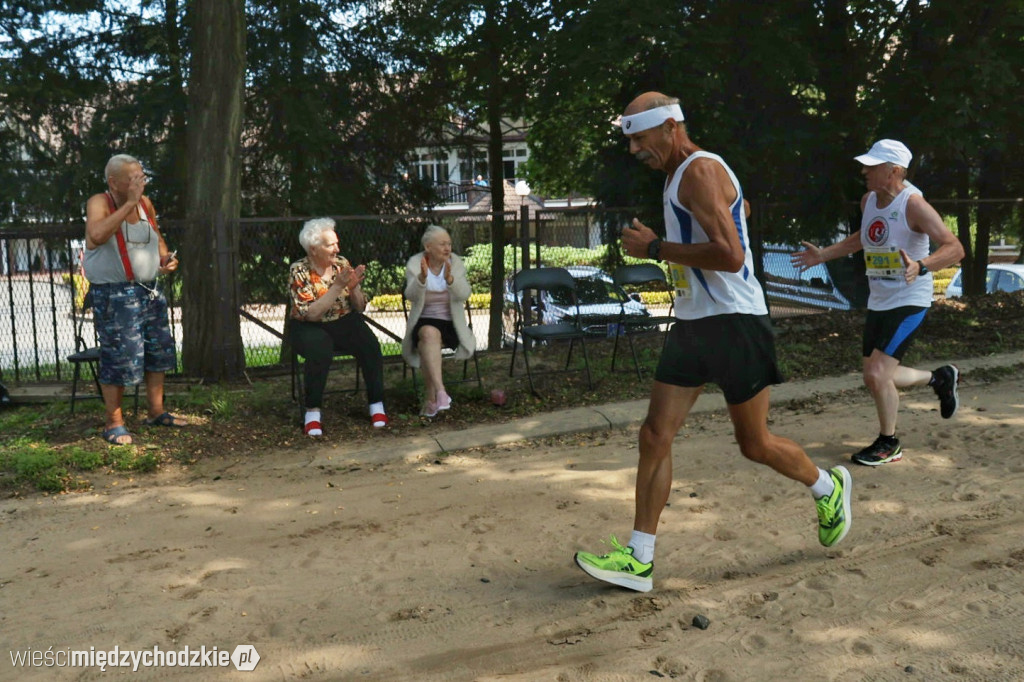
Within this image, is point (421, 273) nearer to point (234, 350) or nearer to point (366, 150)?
point (234, 350)

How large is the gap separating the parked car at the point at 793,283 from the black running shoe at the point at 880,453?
6110mm

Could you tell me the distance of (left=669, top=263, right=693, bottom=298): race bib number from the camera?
4680 millimetres

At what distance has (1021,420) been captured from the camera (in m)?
7.82

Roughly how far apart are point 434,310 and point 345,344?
816 millimetres

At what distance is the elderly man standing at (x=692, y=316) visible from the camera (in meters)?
4.43

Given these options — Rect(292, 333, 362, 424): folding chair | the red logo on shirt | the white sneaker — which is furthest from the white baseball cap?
Rect(292, 333, 362, 424): folding chair

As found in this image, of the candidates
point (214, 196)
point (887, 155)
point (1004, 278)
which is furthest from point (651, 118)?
point (1004, 278)

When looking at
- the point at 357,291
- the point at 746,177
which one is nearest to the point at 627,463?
the point at 357,291

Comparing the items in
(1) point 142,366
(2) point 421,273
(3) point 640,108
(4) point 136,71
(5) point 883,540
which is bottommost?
(5) point 883,540

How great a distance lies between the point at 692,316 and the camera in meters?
4.69

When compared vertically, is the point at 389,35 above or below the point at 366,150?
above

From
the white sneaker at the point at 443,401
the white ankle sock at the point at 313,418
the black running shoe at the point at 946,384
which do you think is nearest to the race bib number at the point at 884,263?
the black running shoe at the point at 946,384

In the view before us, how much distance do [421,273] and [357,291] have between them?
21.8 inches

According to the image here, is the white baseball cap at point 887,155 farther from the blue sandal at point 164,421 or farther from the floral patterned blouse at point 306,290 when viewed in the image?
the blue sandal at point 164,421
